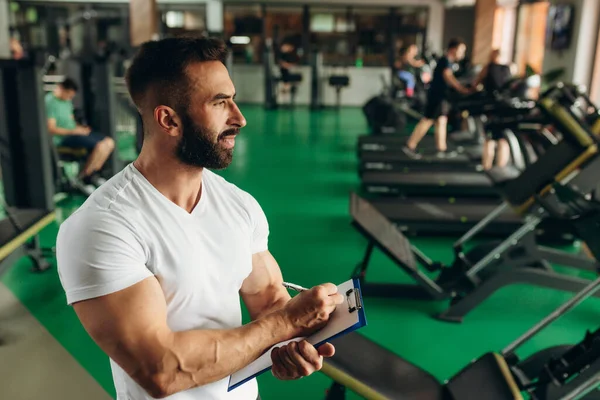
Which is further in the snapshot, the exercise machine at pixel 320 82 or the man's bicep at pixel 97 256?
the exercise machine at pixel 320 82

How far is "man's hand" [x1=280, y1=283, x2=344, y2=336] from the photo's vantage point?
4.06 ft

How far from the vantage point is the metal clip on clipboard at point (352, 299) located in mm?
1200

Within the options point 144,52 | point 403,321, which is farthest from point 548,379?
point 144,52

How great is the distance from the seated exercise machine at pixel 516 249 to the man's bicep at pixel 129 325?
5.92 feet

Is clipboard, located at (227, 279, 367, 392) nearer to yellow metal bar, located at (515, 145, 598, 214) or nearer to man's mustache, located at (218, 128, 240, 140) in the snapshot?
man's mustache, located at (218, 128, 240, 140)

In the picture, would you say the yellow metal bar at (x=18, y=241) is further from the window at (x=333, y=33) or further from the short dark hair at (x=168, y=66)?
the window at (x=333, y=33)

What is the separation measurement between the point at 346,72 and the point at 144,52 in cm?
1345

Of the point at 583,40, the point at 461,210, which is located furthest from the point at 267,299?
the point at 583,40

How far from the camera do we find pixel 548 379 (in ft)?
7.52

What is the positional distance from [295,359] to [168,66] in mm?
699

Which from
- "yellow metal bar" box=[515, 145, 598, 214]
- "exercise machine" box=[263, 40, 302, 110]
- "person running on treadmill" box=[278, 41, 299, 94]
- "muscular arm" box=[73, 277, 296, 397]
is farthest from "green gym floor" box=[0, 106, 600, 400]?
"person running on treadmill" box=[278, 41, 299, 94]

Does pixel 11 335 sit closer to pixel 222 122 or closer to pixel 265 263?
pixel 265 263

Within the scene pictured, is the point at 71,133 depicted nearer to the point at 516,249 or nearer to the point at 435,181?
the point at 435,181

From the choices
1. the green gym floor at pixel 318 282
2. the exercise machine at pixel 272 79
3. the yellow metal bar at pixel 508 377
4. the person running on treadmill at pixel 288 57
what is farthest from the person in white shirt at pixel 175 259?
the person running on treadmill at pixel 288 57
